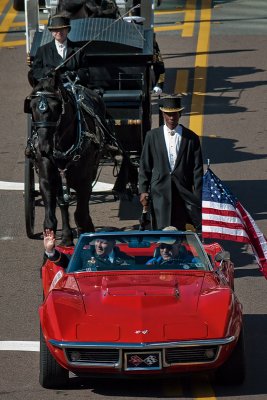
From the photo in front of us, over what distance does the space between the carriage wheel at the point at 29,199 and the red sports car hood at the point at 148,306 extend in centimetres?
467

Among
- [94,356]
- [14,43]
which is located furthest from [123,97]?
[14,43]

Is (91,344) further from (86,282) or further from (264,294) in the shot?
(264,294)

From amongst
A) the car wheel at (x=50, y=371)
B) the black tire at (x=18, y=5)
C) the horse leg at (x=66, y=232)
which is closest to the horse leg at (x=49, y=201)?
the horse leg at (x=66, y=232)

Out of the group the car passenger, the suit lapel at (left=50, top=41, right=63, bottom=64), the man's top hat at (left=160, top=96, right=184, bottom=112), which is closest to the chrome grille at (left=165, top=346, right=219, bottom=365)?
the car passenger

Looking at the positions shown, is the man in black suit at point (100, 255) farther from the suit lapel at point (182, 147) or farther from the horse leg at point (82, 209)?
the horse leg at point (82, 209)

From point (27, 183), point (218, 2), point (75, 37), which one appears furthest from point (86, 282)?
point (218, 2)

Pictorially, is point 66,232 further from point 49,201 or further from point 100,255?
point 100,255

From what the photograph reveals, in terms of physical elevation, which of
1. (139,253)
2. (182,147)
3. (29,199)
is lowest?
(29,199)

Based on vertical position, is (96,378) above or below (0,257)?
above

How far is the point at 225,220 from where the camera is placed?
45.7ft

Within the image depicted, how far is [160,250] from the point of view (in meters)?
12.3

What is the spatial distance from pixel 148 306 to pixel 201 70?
15929 mm

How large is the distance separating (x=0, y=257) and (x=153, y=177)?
228 centimetres

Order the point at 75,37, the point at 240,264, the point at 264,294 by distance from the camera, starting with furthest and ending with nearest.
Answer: the point at 75,37 → the point at 240,264 → the point at 264,294
